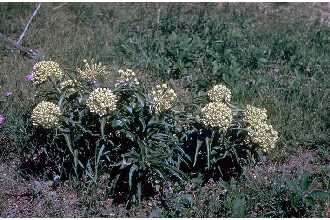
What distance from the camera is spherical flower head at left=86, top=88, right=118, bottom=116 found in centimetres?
376

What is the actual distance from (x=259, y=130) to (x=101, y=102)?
1.34 meters

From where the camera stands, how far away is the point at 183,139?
14.5ft

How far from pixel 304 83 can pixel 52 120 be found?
3549 mm

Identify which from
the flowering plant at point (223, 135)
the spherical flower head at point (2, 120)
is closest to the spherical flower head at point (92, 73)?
the flowering plant at point (223, 135)

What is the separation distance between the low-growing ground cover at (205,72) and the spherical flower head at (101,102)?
10.4 inches

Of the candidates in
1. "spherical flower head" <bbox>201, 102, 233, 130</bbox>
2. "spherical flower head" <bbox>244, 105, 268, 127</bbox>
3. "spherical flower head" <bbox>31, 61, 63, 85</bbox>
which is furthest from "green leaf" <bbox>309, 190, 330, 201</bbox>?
"spherical flower head" <bbox>31, 61, 63, 85</bbox>

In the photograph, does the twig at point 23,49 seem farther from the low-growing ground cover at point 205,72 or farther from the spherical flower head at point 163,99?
the spherical flower head at point 163,99

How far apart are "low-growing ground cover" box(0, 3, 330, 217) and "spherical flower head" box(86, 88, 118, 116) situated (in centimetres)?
26

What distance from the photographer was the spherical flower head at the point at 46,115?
3.83m

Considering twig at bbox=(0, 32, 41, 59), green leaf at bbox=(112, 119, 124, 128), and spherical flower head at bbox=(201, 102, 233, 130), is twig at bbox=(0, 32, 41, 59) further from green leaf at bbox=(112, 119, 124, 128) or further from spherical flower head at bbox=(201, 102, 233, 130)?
spherical flower head at bbox=(201, 102, 233, 130)

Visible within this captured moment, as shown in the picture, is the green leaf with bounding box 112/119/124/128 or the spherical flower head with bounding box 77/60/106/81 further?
the spherical flower head with bounding box 77/60/106/81

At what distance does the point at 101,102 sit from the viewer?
148 inches

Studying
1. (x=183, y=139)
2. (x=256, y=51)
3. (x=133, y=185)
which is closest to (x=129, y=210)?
(x=133, y=185)

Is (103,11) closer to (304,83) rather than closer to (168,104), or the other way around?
(304,83)
